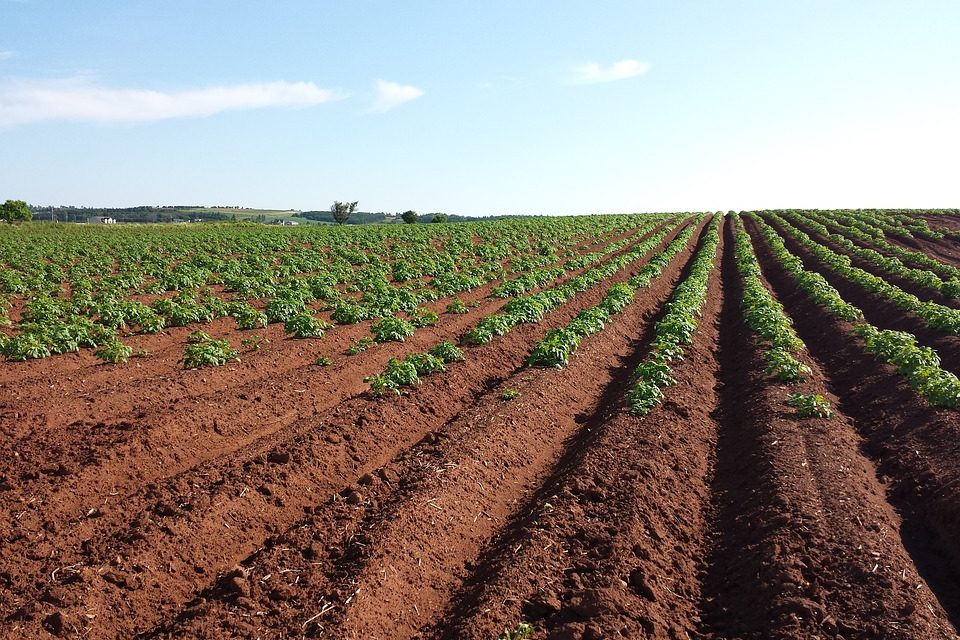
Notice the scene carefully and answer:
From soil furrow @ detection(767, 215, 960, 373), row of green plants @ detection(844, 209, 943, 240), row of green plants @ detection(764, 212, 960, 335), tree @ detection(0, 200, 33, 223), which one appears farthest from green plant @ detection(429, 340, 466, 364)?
tree @ detection(0, 200, 33, 223)

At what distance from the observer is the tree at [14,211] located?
9031 centimetres

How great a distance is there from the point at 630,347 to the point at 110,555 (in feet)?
40.7

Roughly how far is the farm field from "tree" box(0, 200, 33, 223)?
93.7m

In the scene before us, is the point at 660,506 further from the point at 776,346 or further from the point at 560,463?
the point at 776,346

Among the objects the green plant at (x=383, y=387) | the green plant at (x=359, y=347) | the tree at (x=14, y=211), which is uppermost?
the tree at (x=14, y=211)

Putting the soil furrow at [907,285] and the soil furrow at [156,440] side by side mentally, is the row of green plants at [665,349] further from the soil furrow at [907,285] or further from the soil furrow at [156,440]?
the soil furrow at [907,285]

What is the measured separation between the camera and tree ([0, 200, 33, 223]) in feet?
296

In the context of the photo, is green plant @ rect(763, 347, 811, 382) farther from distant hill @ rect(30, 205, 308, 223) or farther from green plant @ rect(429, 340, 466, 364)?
distant hill @ rect(30, 205, 308, 223)

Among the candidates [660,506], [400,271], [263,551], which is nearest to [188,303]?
[400,271]

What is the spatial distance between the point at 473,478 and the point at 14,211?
10886 cm

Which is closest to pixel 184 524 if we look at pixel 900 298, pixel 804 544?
pixel 804 544

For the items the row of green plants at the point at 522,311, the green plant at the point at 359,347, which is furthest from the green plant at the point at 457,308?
the green plant at the point at 359,347

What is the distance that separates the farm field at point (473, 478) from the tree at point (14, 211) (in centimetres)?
9366

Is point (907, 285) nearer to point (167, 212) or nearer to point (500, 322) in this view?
point (500, 322)
